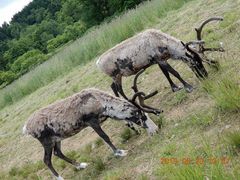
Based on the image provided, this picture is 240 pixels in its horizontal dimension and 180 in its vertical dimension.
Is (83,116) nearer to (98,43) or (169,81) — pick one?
(169,81)

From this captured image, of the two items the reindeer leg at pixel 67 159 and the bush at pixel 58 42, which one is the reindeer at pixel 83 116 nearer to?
the reindeer leg at pixel 67 159

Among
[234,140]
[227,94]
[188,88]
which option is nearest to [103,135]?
[188,88]

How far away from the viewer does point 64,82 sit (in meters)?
19.0

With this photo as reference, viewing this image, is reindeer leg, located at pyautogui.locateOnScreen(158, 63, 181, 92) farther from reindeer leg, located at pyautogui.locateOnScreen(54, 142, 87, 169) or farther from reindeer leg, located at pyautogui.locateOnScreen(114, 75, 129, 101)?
reindeer leg, located at pyautogui.locateOnScreen(54, 142, 87, 169)

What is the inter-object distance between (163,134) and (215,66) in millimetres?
2062

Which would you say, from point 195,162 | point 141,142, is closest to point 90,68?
point 141,142

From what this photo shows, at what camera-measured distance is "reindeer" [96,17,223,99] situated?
9.11m

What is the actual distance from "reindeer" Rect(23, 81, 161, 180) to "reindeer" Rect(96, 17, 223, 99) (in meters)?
1.11

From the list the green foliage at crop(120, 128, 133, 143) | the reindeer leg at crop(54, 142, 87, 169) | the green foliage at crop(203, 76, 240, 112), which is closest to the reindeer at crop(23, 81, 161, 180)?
the reindeer leg at crop(54, 142, 87, 169)

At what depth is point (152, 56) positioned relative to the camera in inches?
378

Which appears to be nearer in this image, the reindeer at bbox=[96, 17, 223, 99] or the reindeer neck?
the reindeer neck

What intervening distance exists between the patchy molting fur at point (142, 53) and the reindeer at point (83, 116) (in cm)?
115

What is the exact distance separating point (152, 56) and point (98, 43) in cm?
1026

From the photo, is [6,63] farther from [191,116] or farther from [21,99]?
[191,116]
